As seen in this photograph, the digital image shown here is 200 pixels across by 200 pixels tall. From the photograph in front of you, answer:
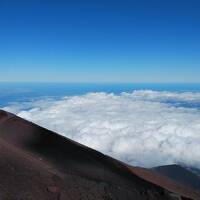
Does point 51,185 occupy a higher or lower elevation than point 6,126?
lower

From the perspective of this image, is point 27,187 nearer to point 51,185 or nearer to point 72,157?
point 51,185

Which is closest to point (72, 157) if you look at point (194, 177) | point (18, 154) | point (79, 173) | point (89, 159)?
point (89, 159)

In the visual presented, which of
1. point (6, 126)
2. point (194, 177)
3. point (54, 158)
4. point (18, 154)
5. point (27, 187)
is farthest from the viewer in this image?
point (194, 177)

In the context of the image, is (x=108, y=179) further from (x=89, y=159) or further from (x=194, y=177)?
(x=194, y=177)

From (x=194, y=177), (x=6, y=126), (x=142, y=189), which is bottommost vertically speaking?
(x=194, y=177)

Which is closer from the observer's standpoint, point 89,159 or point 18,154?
point 18,154

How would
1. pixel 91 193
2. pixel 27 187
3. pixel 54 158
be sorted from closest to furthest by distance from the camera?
pixel 27 187 < pixel 91 193 < pixel 54 158
